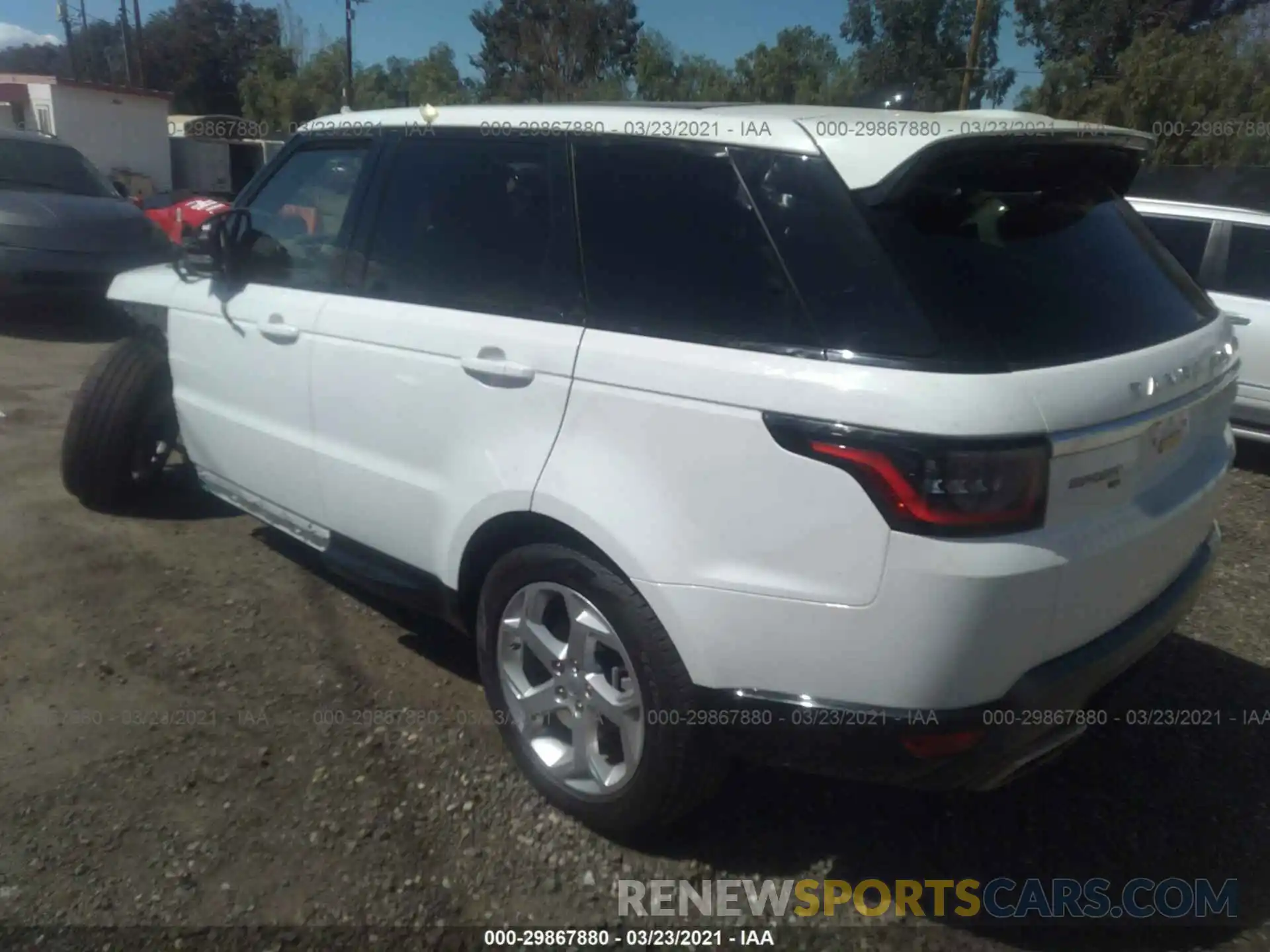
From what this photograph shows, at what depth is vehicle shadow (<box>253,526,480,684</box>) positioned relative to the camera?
3.65m

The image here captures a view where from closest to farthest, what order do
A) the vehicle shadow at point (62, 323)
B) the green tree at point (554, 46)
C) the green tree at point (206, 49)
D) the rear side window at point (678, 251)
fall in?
the rear side window at point (678, 251), the vehicle shadow at point (62, 323), the green tree at point (554, 46), the green tree at point (206, 49)

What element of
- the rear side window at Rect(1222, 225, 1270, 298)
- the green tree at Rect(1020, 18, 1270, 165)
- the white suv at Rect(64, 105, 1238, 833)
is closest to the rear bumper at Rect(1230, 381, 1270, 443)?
the rear side window at Rect(1222, 225, 1270, 298)

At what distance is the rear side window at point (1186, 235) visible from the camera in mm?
6797

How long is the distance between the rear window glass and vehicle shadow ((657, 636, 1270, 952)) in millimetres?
1007

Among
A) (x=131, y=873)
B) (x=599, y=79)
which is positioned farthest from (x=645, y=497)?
(x=599, y=79)

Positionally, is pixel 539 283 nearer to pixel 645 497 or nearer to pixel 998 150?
pixel 645 497

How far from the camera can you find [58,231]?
881 cm

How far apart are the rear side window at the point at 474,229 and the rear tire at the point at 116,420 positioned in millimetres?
1901

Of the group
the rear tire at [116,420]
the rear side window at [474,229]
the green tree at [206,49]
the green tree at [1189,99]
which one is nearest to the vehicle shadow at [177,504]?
the rear tire at [116,420]

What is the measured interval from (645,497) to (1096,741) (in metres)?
1.91

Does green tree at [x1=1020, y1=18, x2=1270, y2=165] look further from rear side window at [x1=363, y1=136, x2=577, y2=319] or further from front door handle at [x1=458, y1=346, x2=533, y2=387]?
front door handle at [x1=458, y1=346, x2=533, y2=387]

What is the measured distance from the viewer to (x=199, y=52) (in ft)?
189

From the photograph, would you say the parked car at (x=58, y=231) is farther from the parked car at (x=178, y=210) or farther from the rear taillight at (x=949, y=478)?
the rear taillight at (x=949, y=478)

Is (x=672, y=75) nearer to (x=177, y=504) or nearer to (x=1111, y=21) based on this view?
(x=1111, y=21)
